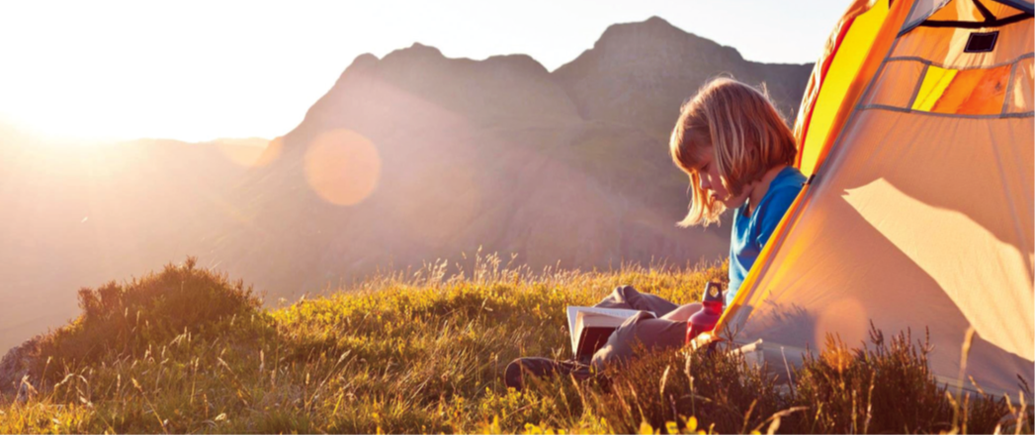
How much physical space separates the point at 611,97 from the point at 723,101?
420 feet

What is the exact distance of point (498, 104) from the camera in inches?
4926

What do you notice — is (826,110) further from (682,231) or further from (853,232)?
(682,231)

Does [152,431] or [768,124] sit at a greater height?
[768,124]

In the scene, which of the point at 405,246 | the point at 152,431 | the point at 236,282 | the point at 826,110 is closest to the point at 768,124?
the point at 826,110

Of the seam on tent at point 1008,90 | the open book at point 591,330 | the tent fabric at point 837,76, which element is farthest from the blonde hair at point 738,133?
the open book at point 591,330

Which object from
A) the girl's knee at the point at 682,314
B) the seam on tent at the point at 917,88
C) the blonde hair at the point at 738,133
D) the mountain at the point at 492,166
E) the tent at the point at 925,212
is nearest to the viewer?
the tent at the point at 925,212

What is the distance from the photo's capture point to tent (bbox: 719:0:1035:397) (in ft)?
10.1

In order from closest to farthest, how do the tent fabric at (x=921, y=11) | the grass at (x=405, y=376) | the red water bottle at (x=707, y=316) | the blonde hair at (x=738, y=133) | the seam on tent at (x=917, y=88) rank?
the grass at (x=405, y=376) < the tent fabric at (x=921, y=11) < the seam on tent at (x=917, y=88) < the red water bottle at (x=707, y=316) < the blonde hair at (x=738, y=133)

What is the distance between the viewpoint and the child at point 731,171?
12.1 feet

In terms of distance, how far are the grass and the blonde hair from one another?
1236mm

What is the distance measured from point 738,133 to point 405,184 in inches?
3461

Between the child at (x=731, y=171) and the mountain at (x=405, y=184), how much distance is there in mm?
51564

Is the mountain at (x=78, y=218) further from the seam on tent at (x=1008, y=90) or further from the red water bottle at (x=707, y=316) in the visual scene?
the seam on tent at (x=1008, y=90)

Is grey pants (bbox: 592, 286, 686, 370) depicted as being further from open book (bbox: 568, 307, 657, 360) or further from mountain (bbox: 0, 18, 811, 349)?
mountain (bbox: 0, 18, 811, 349)
